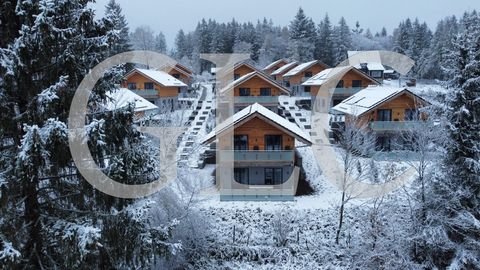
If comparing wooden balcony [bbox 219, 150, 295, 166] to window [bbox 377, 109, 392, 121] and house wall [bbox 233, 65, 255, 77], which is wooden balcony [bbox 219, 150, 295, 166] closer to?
window [bbox 377, 109, 392, 121]

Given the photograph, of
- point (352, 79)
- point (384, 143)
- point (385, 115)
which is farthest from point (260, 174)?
point (352, 79)

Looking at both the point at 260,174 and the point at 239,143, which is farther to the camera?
the point at 260,174

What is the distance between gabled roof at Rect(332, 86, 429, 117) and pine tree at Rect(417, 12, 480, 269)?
13.8 metres

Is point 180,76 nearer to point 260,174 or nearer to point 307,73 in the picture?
point 307,73

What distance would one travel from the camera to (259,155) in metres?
26.1

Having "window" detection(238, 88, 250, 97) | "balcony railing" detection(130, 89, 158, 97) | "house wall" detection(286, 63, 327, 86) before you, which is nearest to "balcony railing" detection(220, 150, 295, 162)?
"window" detection(238, 88, 250, 97)

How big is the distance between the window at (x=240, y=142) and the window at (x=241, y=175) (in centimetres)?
158

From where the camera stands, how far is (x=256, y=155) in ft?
85.5

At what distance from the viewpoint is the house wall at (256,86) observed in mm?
42906

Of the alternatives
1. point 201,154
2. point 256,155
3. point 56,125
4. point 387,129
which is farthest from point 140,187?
point 387,129

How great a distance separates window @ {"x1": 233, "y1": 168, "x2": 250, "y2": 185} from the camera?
27266 mm

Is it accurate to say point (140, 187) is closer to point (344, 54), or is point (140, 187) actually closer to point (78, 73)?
point (78, 73)

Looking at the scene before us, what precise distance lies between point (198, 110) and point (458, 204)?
3800 centimetres

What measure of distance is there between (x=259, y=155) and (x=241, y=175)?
2345mm
